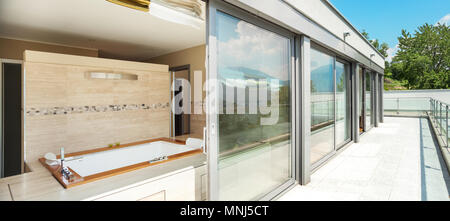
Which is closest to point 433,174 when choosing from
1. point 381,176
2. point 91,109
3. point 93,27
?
point 381,176

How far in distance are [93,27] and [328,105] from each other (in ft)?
14.6

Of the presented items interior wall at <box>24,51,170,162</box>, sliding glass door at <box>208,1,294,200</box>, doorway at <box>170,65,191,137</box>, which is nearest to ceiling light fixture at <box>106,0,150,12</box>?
sliding glass door at <box>208,1,294,200</box>

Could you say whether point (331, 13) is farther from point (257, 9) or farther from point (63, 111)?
point (63, 111)

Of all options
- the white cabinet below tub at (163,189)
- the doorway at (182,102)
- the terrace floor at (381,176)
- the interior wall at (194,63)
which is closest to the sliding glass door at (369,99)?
the terrace floor at (381,176)

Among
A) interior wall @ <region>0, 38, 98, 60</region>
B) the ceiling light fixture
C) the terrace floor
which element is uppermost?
interior wall @ <region>0, 38, 98, 60</region>

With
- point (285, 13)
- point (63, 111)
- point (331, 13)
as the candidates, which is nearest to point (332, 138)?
point (331, 13)

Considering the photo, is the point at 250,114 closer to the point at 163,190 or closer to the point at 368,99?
the point at 163,190

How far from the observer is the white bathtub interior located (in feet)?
10.5

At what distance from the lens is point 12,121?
3596 mm

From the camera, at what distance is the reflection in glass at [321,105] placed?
12.1ft

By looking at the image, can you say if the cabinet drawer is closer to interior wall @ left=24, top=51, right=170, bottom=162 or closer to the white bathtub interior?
the white bathtub interior

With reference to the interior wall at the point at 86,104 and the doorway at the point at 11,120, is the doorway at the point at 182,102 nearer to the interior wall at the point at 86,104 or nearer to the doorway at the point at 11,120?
the interior wall at the point at 86,104

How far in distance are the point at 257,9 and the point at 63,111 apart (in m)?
3.62

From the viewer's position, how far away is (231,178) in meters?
2.13
